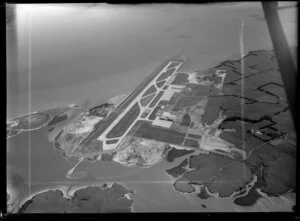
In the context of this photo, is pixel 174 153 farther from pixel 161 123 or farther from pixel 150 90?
pixel 150 90

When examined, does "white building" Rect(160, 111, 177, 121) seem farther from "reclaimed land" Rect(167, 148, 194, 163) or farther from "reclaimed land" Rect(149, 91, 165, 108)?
"reclaimed land" Rect(167, 148, 194, 163)

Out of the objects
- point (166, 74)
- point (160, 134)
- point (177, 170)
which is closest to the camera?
point (177, 170)

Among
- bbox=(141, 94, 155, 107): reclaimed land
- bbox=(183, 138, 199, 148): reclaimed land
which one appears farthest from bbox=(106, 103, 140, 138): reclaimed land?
bbox=(183, 138, 199, 148): reclaimed land

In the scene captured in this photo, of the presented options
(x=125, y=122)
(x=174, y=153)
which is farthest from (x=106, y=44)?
(x=174, y=153)

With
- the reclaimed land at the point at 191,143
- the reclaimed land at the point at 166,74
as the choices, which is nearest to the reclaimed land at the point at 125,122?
the reclaimed land at the point at 166,74

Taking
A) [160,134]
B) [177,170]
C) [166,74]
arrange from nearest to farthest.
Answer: [177,170], [160,134], [166,74]

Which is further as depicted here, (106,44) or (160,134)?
(106,44)
